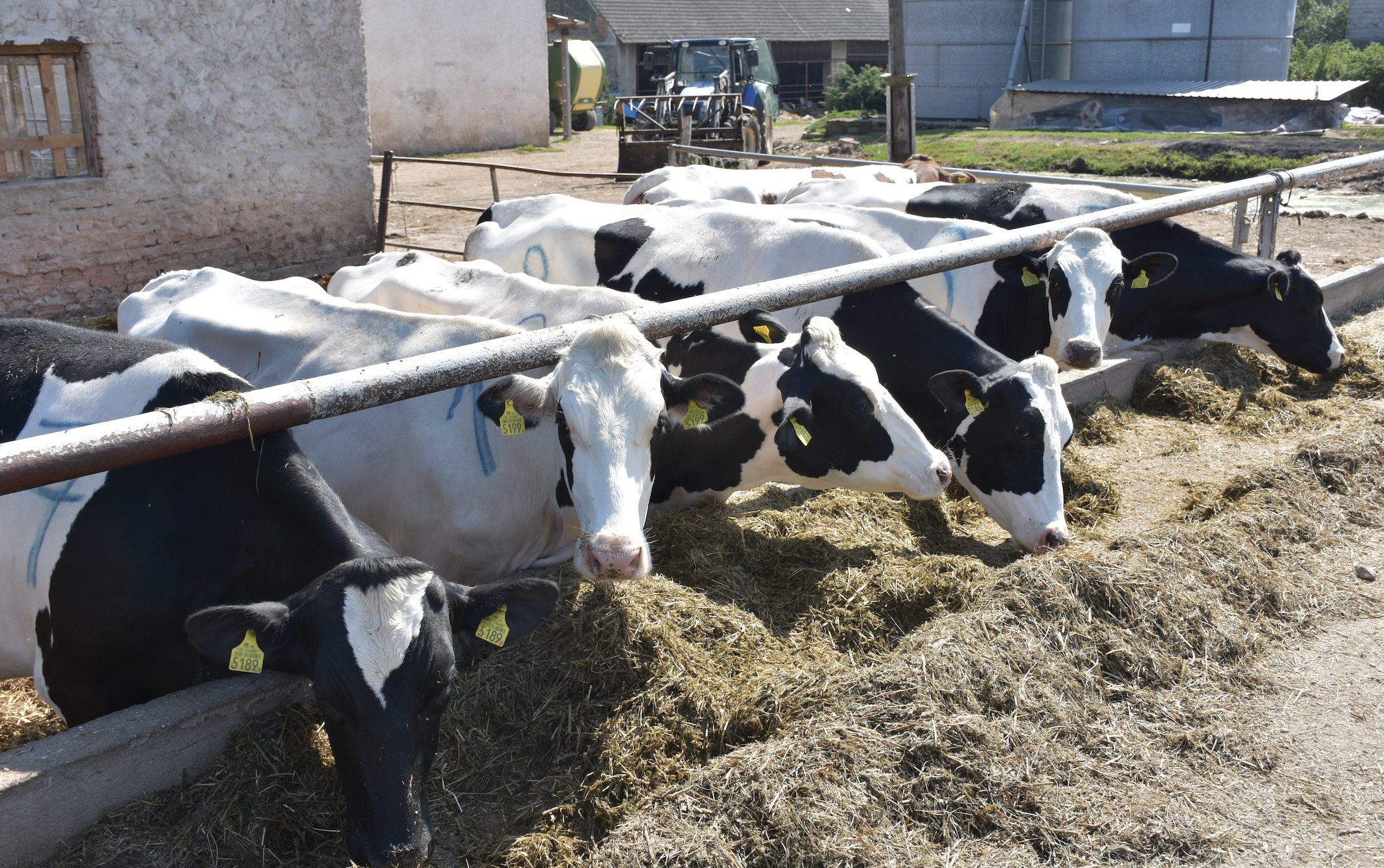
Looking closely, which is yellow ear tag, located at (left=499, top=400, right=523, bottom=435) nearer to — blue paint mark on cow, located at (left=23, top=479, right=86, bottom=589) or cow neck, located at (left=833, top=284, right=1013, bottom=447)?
blue paint mark on cow, located at (left=23, top=479, right=86, bottom=589)

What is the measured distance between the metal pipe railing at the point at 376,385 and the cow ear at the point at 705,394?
0.82 ft

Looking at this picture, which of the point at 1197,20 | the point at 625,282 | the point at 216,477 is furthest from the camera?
the point at 1197,20

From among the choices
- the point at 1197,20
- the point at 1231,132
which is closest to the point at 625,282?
the point at 1231,132

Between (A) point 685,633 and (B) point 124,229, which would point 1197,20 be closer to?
(B) point 124,229

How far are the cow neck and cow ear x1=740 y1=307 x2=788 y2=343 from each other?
0.57m

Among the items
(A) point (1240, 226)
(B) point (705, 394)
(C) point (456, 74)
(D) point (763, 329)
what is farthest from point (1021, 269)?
(C) point (456, 74)

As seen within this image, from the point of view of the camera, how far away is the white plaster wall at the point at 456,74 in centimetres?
2383

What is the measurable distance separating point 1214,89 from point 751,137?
37.0ft

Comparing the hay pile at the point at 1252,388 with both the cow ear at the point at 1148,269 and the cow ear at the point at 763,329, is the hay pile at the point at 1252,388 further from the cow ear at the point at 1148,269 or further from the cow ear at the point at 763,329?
the cow ear at the point at 763,329

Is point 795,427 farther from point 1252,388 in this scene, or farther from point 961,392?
point 1252,388

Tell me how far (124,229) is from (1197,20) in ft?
82.4

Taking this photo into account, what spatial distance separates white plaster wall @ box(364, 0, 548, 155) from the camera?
938 inches

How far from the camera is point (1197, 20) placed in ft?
83.0

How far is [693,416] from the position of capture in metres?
3.91
